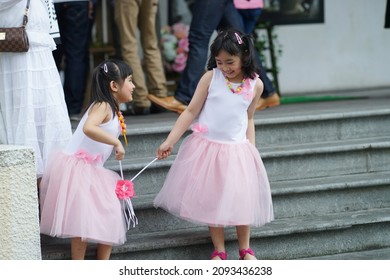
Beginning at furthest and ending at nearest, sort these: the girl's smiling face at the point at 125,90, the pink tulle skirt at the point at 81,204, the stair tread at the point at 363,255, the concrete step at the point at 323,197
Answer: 1. the concrete step at the point at 323,197
2. the stair tread at the point at 363,255
3. the girl's smiling face at the point at 125,90
4. the pink tulle skirt at the point at 81,204

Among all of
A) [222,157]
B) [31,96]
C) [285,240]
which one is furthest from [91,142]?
[285,240]

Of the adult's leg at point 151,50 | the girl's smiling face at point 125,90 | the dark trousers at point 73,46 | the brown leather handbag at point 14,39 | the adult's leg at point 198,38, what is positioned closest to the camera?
the girl's smiling face at point 125,90

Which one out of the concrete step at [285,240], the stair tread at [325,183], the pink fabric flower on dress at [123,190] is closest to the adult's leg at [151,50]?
the stair tread at [325,183]

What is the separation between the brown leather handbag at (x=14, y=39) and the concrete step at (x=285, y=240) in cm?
121

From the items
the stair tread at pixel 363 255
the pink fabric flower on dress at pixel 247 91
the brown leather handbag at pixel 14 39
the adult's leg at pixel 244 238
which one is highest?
the brown leather handbag at pixel 14 39

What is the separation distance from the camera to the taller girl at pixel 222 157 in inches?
228

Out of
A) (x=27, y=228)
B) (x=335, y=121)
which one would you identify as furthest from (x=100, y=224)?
(x=335, y=121)

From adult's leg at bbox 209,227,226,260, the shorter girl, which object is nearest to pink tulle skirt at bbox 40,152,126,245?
the shorter girl

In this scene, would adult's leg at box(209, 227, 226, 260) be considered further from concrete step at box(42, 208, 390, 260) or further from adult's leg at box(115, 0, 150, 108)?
adult's leg at box(115, 0, 150, 108)

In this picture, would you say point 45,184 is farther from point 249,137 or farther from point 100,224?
point 249,137

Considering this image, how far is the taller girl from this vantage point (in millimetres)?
5801

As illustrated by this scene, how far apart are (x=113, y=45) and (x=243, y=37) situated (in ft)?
13.3

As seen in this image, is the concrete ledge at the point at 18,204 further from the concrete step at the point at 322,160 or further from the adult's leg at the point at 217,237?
the concrete step at the point at 322,160

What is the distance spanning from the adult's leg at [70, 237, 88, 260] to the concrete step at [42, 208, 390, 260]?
0.42 feet
